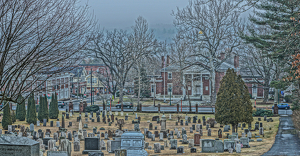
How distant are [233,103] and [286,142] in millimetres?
4248

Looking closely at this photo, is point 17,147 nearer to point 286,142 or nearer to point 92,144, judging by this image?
point 92,144

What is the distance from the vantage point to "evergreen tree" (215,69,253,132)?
22.1m

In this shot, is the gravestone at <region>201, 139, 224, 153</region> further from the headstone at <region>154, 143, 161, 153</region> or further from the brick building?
the brick building

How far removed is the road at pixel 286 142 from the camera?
16656 millimetres

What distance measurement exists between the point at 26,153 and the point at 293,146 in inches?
558

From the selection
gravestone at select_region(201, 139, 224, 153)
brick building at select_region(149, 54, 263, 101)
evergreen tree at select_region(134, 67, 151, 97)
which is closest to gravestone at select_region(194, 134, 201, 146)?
gravestone at select_region(201, 139, 224, 153)

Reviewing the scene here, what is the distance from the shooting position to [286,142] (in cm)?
1945

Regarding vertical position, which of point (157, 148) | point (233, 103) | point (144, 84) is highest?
point (144, 84)

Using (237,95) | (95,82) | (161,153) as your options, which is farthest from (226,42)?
(95,82)

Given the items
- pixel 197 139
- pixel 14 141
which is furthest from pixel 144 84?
pixel 14 141

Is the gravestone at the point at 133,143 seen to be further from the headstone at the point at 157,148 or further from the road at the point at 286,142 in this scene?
the road at the point at 286,142

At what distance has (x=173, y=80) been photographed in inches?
2293

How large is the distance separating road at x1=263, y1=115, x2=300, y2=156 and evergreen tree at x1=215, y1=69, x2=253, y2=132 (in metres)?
2.57

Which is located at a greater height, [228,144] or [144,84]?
[144,84]
